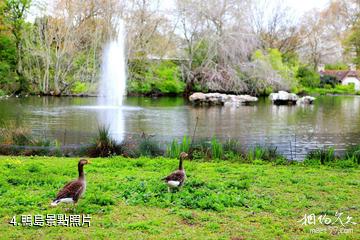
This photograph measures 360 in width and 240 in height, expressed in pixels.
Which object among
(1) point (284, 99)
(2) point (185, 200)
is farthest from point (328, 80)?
(2) point (185, 200)

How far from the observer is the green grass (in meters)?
5.79

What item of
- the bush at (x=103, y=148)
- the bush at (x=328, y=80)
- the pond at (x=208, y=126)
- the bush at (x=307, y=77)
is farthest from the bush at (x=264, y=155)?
the bush at (x=328, y=80)

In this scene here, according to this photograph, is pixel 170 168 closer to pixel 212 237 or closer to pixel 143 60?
pixel 212 237

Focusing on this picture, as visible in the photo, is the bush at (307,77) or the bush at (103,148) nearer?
the bush at (103,148)

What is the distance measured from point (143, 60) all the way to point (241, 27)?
10.8 m

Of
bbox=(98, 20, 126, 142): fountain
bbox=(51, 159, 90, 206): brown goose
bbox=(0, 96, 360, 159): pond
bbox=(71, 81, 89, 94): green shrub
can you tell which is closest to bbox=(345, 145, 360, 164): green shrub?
bbox=(0, 96, 360, 159): pond

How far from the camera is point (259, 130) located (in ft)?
69.7

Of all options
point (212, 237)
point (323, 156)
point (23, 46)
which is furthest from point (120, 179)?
point (23, 46)

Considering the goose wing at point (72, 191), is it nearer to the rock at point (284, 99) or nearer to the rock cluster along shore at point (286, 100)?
the rock cluster along shore at point (286, 100)

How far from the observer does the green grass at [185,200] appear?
19.0 ft

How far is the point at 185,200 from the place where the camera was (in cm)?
718

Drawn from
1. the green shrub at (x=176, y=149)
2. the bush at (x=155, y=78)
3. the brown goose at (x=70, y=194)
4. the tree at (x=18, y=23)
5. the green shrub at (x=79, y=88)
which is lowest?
the green shrub at (x=176, y=149)

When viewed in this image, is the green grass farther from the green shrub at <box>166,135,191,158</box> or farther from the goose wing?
the green shrub at <box>166,135,191,158</box>

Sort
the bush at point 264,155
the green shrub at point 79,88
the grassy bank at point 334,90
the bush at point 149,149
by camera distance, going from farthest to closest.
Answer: the grassy bank at point 334,90, the green shrub at point 79,88, the bush at point 149,149, the bush at point 264,155
